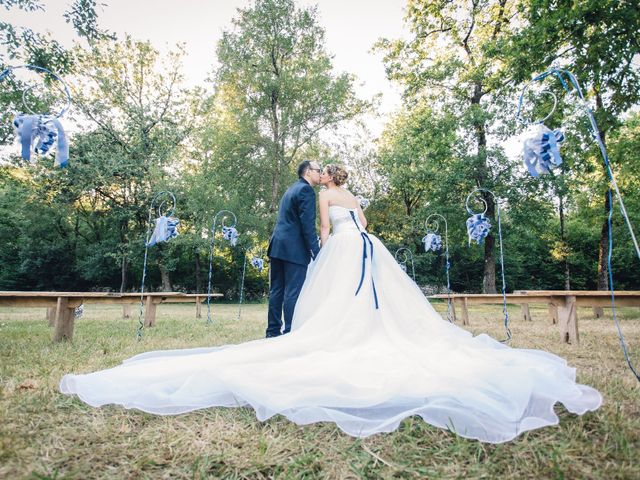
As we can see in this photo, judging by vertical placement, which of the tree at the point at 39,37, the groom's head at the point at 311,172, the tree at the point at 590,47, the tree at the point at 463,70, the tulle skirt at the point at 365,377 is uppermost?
the tree at the point at 463,70

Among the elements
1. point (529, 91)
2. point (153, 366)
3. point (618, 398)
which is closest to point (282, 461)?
point (153, 366)

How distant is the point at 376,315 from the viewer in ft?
11.9

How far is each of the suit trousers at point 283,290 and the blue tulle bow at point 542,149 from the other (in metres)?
2.73

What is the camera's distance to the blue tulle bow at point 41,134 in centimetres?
380

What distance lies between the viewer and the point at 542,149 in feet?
11.3

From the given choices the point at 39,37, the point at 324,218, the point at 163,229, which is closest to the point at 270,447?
the point at 324,218

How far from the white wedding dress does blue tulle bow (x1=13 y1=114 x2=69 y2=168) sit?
7.67 ft

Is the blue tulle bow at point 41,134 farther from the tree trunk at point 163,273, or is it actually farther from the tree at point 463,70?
the tree trunk at point 163,273

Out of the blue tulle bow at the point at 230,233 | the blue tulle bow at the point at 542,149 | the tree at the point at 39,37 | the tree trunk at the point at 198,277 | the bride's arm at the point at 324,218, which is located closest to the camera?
the blue tulle bow at the point at 542,149

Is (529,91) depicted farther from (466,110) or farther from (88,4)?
(88,4)

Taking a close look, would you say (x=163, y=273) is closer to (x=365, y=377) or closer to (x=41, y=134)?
(x=41, y=134)

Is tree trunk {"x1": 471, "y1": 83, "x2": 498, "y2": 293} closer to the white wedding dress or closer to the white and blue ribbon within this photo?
the white wedding dress

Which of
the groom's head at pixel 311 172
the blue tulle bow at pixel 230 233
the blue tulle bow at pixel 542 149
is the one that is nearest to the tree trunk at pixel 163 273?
the blue tulle bow at pixel 230 233

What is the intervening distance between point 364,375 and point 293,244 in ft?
7.65
